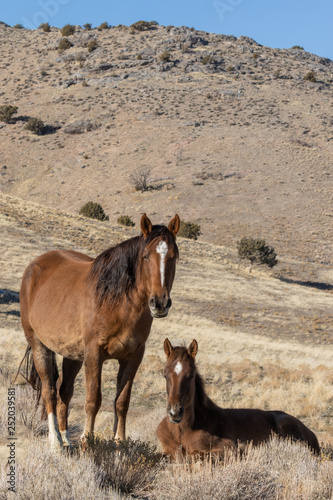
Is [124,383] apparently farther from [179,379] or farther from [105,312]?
[105,312]

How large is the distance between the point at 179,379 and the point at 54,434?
5.89ft

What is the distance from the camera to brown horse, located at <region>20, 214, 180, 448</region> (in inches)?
220

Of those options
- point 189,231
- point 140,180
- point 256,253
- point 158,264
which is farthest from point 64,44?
point 158,264

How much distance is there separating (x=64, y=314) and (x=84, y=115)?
79658 mm

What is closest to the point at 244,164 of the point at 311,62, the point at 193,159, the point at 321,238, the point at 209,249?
the point at 193,159

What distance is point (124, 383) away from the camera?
20.4ft

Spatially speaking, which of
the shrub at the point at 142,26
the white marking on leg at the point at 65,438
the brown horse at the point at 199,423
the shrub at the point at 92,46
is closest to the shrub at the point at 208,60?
the shrub at the point at 92,46

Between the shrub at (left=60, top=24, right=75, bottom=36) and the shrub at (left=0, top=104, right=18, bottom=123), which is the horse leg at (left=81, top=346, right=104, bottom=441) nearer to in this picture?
the shrub at (left=0, top=104, right=18, bottom=123)

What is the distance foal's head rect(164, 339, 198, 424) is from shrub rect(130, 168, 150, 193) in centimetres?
5861

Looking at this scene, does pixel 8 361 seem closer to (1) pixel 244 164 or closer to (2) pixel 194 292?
(2) pixel 194 292

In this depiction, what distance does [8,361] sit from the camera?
13820 millimetres

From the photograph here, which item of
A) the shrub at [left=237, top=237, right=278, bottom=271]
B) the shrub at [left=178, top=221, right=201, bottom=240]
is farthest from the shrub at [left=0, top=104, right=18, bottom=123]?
the shrub at [left=237, top=237, right=278, bottom=271]

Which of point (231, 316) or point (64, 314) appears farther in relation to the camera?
point (231, 316)

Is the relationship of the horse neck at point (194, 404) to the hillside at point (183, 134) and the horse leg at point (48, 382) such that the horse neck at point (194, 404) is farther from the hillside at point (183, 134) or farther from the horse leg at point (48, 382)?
the hillside at point (183, 134)
